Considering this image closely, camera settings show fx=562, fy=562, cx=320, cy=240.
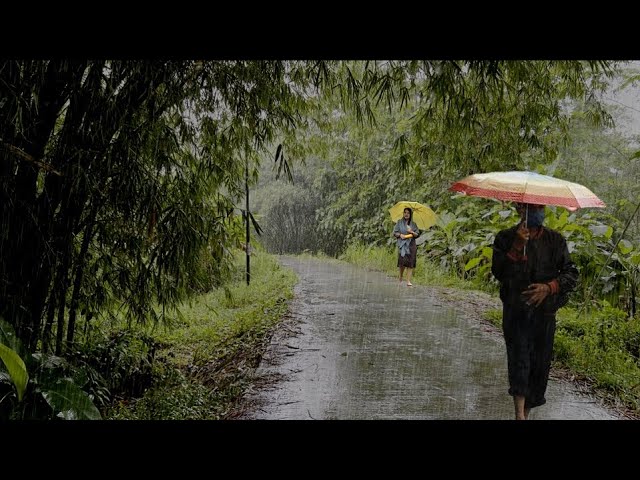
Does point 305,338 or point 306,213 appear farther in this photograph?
point 305,338

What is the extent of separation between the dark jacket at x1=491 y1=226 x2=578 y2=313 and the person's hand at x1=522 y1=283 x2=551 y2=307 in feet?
0.05

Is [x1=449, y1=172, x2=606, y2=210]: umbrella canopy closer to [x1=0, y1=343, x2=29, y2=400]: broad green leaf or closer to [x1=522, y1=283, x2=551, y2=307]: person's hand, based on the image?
[x1=522, y1=283, x2=551, y2=307]: person's hand

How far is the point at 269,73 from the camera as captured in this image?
2.98m

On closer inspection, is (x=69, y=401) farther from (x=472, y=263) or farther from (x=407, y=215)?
(x=472, y=263)

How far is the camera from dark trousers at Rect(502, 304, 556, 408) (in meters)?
A: 2.57

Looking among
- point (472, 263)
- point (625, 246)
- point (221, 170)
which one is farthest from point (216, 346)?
point (625, 246)

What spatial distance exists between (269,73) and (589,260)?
2030mm

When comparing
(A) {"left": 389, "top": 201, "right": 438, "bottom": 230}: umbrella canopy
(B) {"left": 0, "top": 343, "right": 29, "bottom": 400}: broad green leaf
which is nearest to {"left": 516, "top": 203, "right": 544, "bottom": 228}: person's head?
(A) {"left": 389, "top": 201, "right": 438, "bottom": 230}: umbrella canopy

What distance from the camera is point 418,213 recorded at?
319cm

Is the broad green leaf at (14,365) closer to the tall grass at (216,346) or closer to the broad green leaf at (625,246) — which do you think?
the tall grass at (216,346)
